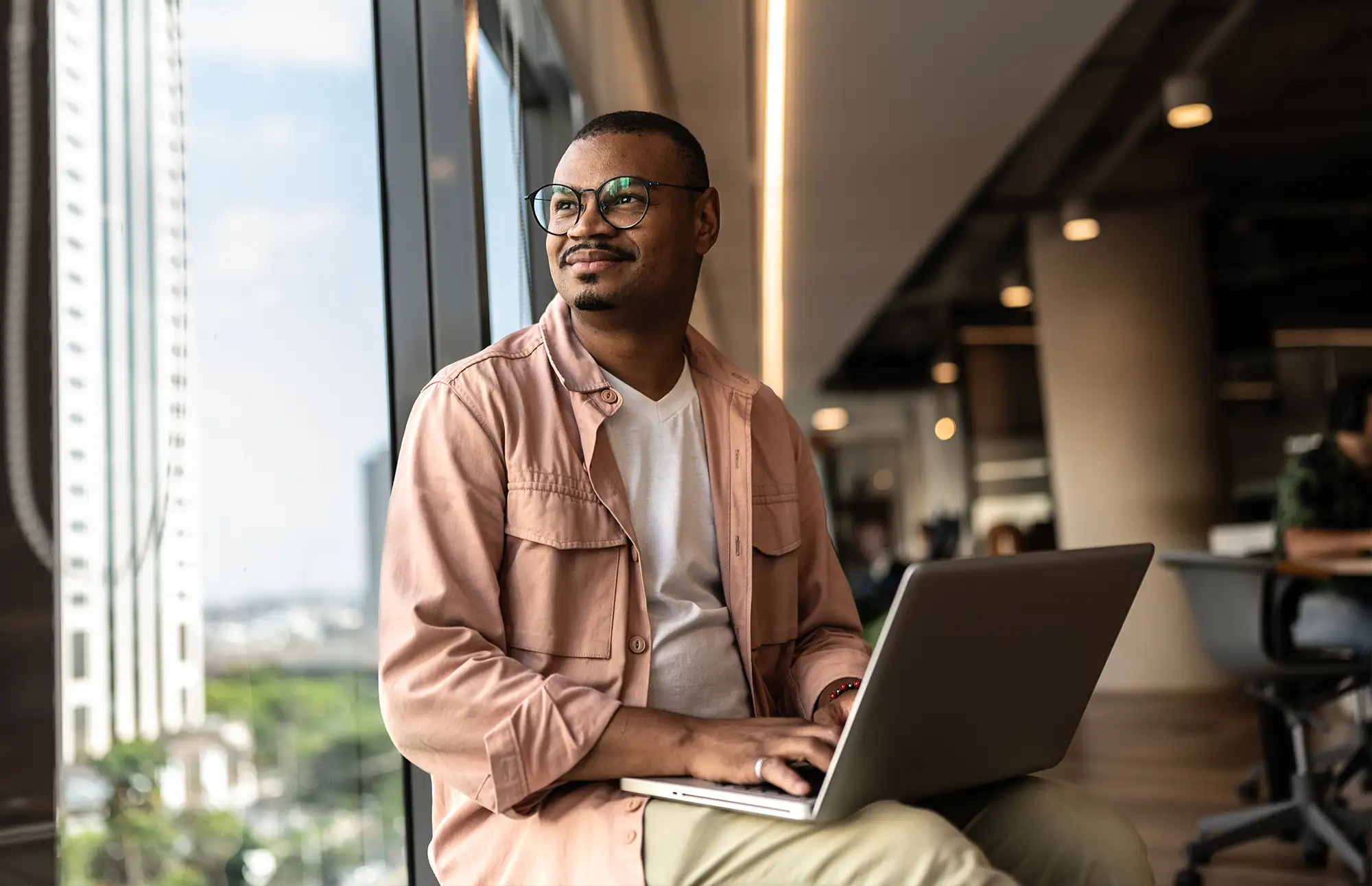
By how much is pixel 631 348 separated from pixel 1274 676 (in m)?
2.89

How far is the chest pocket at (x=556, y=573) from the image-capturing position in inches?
55.5

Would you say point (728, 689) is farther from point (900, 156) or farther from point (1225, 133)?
point (1225, 133)

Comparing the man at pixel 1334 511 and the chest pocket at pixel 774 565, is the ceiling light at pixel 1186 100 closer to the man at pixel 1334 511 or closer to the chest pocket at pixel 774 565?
the man at pixel 1334 511

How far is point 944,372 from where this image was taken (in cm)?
1577

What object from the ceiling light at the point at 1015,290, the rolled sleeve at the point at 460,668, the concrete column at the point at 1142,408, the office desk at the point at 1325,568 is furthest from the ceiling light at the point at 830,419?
the rolled sleeve at the point at 460,668

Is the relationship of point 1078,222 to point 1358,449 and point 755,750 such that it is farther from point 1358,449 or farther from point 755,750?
point 755,750

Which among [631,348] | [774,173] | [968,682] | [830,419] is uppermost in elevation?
[774,173]

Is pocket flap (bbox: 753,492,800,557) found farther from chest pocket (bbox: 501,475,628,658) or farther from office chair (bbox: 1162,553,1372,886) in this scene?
office chair (bbox: 1162,553,1372,886)

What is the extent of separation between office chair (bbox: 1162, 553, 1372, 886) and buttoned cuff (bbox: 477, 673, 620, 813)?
2.54 m

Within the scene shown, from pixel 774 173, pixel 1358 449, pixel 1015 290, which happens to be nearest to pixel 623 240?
pixel 1358 449

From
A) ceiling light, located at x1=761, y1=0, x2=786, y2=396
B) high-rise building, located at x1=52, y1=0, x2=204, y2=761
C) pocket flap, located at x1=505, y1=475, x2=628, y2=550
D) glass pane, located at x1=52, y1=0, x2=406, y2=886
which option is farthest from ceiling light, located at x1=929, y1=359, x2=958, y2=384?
high-rise building, located at x1=52, y1=0, x2=204, y2=761

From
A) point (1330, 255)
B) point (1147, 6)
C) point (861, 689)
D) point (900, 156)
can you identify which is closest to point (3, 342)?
point (861, 689)

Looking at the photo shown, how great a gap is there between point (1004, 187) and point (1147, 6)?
133 inches

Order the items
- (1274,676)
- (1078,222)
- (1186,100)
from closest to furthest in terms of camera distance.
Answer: (1274,676) < (1186,100) < (1078,222)
